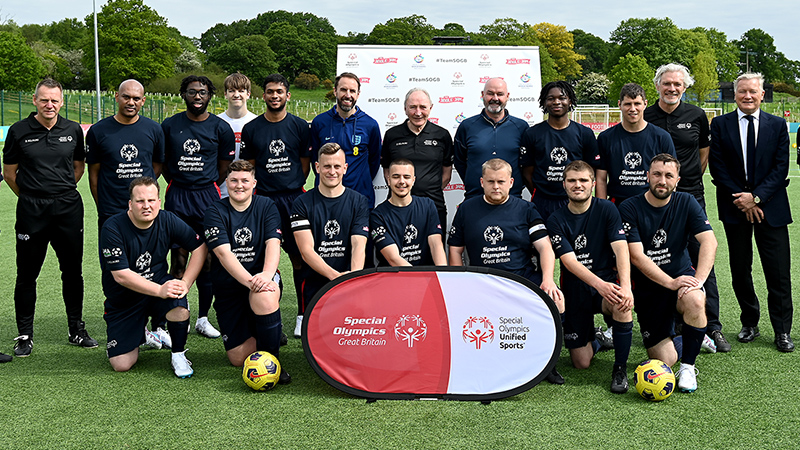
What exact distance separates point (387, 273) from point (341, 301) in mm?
339

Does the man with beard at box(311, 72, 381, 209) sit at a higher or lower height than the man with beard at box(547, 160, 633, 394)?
higher

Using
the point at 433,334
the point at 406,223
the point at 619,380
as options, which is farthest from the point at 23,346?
the point at 619,380

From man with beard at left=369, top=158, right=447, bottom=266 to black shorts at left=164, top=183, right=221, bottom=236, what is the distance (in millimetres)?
1434

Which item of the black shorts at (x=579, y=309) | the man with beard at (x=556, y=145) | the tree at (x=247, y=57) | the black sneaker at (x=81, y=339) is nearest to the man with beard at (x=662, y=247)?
the black shorts at (x=579, y=309)

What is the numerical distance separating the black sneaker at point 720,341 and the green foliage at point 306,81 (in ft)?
247

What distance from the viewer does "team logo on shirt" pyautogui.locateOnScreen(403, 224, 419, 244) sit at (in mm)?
4918

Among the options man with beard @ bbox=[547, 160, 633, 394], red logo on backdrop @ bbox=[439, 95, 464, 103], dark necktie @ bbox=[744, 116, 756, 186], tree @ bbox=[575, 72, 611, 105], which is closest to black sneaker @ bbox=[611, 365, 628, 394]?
man with beard @ bbox=[547, 160, 633, 394]

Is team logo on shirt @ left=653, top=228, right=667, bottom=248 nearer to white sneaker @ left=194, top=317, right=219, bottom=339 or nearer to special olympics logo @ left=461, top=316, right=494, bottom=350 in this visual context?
special olympics logo @ left=461, top=316, right=494, bottom=350

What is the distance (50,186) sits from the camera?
16.5 feet

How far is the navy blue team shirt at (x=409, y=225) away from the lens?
4.91m

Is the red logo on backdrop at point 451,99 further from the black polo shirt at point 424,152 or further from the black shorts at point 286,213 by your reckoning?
the black shorts at point 286,213

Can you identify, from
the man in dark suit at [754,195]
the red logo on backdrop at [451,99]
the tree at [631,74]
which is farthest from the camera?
the tree at [631,74]

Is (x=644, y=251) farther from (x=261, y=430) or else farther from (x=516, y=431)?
(x=261, y=430)

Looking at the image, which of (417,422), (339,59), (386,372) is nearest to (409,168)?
(386,372)
